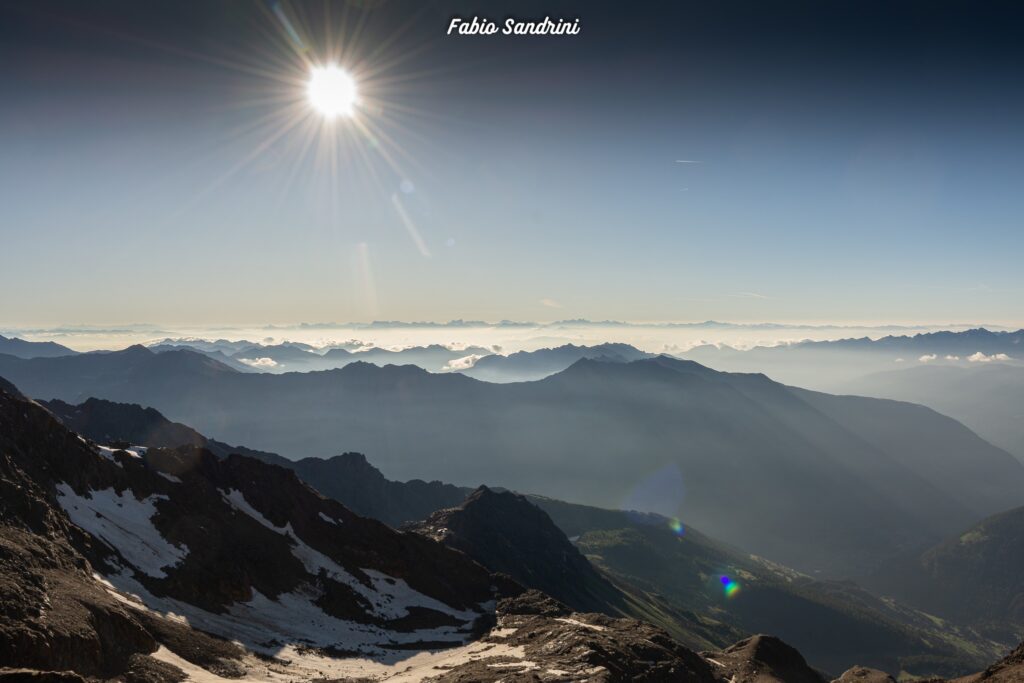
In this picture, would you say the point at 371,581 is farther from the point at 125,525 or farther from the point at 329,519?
the point at 125,525

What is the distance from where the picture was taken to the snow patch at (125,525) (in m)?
81.0

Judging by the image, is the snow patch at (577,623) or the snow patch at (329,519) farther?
the snow patch at (329,519)

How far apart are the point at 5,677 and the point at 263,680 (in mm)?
39318

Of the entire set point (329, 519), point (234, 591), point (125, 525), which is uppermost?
point (125, 525)

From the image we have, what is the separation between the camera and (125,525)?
88.0 m

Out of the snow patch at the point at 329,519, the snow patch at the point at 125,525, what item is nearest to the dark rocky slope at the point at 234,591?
the snow patch at the point at 125,525

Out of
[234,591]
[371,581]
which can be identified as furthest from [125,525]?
[371,581]

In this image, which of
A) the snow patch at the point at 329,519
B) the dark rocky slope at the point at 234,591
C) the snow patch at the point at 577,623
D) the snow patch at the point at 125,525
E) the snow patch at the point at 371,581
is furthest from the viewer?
the snow patch at the point at 329,519

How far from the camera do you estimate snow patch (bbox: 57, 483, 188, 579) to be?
266 ft

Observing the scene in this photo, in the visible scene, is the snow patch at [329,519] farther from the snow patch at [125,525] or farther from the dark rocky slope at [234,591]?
the snow patch at [125,525]

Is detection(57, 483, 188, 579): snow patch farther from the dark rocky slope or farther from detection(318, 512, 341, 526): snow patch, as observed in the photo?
detection(318, 512, 341, 526): snow patch

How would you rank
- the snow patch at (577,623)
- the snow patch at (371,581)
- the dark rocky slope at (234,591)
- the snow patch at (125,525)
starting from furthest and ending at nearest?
the snow patch at (371,581), the snow patch at (577,623), the snow patch at (125,525), the dark rocky slope at (234,591)

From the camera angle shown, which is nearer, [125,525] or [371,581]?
[125,525]

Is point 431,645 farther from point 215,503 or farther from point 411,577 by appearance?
point 215,503
